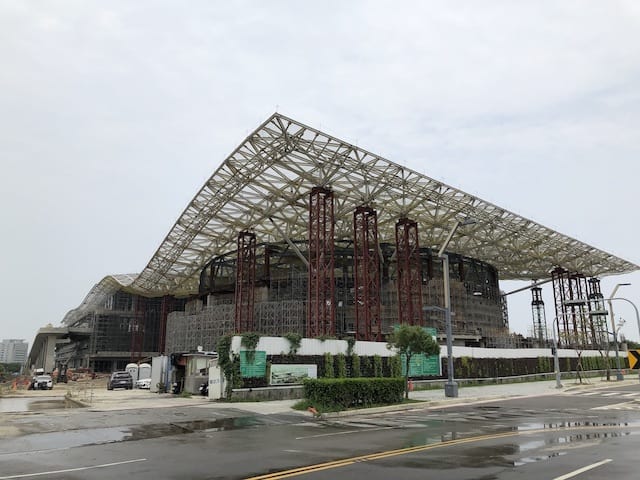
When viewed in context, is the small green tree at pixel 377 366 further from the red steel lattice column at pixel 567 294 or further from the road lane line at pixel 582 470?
the red steel lattice column at pixel 567 294

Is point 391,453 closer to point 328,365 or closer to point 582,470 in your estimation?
point 582,470

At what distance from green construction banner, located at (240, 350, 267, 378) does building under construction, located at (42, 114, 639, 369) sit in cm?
1152

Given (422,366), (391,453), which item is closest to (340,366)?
(422,366)

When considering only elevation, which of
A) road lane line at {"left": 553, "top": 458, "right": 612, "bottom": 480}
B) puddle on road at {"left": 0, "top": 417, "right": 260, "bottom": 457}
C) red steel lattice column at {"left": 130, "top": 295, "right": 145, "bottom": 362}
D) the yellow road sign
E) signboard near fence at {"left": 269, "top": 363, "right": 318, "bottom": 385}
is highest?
red steel lattice column at {"left": 130, "top": 295, "right": 145, "bottom": 362}

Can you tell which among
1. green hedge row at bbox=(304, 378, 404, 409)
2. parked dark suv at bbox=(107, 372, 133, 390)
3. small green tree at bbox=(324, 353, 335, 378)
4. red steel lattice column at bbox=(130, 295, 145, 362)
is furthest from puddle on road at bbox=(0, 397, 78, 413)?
red steel lattice column at bbox=(130, 295, 145, 362)

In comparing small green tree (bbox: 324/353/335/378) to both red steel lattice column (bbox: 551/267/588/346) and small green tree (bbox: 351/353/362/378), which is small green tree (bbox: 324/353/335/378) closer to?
small green tree (bbox: 351/353/362/378)

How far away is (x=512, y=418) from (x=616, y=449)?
27.2ft

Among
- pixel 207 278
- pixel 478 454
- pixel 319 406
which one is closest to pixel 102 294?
pixel 207 278

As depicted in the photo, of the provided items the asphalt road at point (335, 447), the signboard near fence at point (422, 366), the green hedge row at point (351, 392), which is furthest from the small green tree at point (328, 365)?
the asphalt road at point (335, 447)

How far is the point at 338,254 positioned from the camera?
72375mm

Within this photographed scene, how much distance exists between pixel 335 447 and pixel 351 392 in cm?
1101

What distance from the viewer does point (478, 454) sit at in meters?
11.3

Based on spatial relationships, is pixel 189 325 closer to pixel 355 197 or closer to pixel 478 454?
pixel 355 197

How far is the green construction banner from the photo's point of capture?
2906 cm
